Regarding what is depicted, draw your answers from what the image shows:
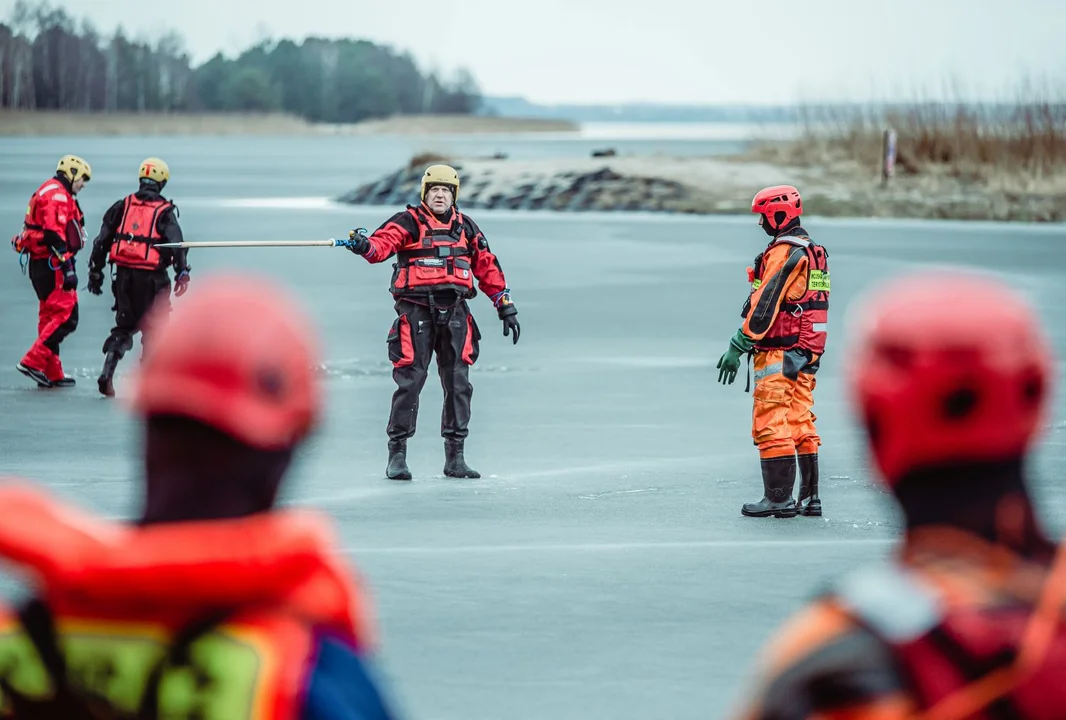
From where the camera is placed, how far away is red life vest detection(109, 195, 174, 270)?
512 inches

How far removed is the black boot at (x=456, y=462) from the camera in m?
9.76

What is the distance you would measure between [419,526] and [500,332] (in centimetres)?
859

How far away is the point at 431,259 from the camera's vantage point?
971 cm

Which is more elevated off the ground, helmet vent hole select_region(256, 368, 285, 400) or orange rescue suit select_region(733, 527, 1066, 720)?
helmet vent hole select_region(256, 368, 285, 400)

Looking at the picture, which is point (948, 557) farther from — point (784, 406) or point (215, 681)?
point (784, 406)

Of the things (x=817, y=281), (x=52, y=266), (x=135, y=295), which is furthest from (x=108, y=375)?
(x=817, y=281)

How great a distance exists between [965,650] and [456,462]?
793 centimetres

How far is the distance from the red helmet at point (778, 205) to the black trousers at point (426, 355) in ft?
6.24

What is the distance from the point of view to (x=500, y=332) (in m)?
16.9

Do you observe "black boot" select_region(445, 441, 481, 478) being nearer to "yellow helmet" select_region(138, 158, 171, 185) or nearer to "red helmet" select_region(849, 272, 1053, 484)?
"yellow helmet" select_region(138, 158, 171, 185)

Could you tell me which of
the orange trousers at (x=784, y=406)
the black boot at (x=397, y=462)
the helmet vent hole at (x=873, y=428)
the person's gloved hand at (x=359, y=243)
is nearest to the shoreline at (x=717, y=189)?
the person's gloved hand at (x=359, y=243)

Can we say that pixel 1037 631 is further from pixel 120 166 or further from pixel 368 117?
pixel 368 117

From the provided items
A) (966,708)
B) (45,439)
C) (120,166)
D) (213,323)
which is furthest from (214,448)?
(120,166)

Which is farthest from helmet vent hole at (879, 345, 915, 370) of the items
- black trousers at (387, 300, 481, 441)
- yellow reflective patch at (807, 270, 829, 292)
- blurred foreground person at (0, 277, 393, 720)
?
black trousers at (387, 300, 481, 441)
